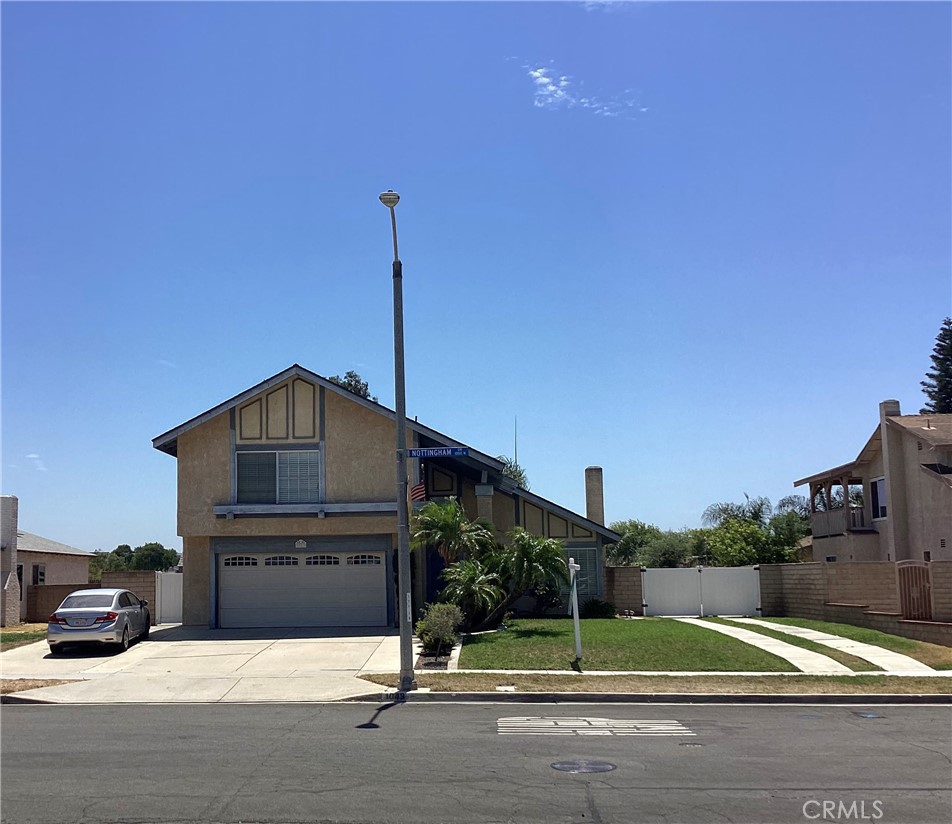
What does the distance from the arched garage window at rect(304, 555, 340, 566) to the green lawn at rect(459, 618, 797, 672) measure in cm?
581

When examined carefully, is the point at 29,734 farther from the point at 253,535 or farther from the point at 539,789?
the point at 253,535

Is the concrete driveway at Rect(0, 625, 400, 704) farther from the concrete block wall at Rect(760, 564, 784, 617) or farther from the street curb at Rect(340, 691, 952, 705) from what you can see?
the concrete block wall at Rect(760, 564, 784, 617)

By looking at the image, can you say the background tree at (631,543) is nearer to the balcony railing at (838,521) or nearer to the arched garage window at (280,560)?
the balcony railing at (838,521)

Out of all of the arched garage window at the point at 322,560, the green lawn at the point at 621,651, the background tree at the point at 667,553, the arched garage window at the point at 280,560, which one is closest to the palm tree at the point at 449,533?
the green lawn at the point at 621,651

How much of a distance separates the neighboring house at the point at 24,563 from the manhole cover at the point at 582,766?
25.1 m

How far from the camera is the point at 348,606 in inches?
1023

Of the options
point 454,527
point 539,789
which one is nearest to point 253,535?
point 454,527

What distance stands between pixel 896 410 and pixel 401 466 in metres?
25.0

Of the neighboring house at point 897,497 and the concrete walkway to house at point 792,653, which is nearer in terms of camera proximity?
the concrete walkway to house at point 792,653

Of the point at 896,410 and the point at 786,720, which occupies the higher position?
the point at 896,410

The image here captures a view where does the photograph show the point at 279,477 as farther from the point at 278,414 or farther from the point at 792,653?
the point at 792,653

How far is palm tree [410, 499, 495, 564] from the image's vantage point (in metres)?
23.5

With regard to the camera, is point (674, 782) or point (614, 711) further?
point (614, 711)

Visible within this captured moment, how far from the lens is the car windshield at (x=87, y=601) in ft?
71.2
